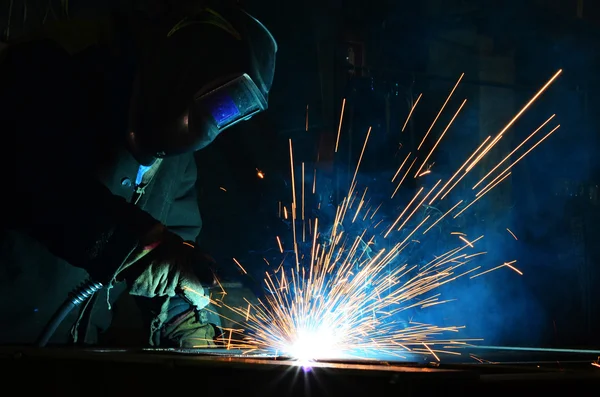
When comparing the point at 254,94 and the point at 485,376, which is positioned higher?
the point at 254,94

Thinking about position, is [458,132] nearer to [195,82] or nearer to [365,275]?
[365,275]

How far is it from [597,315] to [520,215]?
1018 mm

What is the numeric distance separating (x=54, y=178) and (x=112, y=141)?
365 millimetres

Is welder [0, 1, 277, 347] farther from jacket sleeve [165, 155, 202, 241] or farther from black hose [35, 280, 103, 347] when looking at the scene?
jacket sleeve [165, 155, 202, 241]

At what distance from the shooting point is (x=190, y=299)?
213cm

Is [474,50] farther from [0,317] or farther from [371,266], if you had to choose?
[0,317]

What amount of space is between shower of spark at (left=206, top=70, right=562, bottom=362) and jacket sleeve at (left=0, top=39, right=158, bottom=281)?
92 cm

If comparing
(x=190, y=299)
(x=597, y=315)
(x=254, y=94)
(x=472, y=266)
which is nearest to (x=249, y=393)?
(x=190, y=299)

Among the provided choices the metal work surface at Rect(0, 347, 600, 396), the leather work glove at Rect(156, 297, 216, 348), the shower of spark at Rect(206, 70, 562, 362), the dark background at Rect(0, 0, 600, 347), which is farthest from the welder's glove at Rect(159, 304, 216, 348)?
the dark background at Rect(0, 0, 600, 347)

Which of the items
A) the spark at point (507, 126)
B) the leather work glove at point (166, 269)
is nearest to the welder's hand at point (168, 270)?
the leather work glove at point (166, 269)

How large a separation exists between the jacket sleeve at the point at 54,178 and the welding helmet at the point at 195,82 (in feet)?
0.98

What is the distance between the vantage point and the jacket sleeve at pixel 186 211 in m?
3.08

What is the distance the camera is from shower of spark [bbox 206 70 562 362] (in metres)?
2.88

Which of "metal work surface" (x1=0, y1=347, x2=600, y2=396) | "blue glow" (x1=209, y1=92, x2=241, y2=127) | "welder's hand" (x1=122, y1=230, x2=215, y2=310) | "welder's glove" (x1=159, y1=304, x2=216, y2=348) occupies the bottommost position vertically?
"metal work surface" (x1=0, y1=347, x2=600, y2=396)
